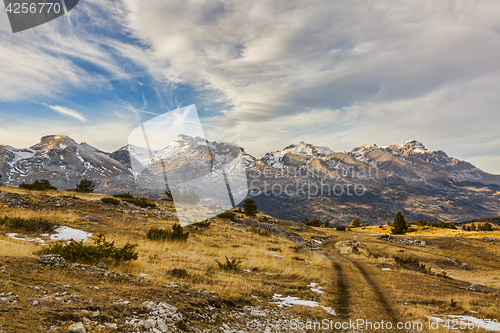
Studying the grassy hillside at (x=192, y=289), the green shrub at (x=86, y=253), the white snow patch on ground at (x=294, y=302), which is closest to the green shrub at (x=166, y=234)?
the grassy hillside at (x=192, y=289)

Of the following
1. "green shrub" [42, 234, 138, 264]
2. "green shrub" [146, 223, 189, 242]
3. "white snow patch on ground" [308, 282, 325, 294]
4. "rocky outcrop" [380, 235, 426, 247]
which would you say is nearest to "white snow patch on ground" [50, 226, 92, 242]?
"green shrub" [146, 223, 189, 242]

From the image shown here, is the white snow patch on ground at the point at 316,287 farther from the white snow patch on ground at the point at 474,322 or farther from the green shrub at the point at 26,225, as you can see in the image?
the green shrub at the point at 26,225

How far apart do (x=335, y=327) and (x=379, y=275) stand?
11.1 metres

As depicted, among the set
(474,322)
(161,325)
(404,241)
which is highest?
(161,325)

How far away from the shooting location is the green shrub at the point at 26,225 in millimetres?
14383

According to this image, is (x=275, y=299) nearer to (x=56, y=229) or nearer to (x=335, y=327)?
(x=335, y=327)

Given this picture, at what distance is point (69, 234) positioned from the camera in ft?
49.2

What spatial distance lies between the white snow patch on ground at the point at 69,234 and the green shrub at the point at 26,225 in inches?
24.7

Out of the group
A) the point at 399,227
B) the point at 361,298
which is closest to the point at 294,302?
the point at 361,298

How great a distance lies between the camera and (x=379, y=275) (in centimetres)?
1688

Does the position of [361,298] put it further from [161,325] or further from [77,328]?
[77,328]

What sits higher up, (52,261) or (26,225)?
(26,225)

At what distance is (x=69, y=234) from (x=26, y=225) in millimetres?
2497

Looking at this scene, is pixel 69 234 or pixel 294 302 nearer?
pixel 294 302
